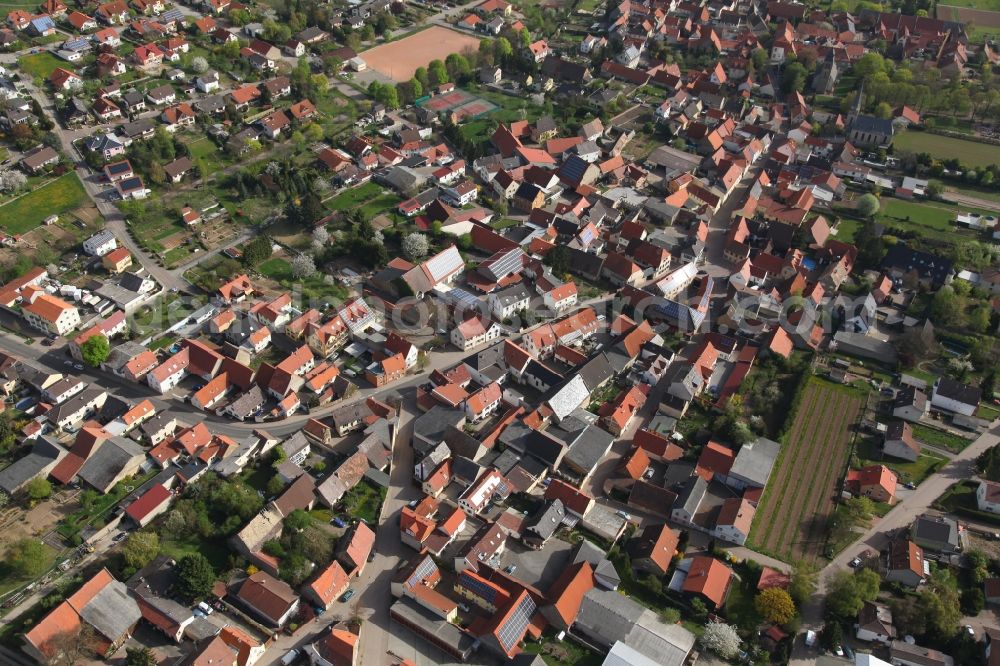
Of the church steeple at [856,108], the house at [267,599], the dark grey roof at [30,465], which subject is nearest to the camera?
the house at [267,599]

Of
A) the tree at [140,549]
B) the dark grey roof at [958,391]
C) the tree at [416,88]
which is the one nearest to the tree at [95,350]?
the tree at [140,549]

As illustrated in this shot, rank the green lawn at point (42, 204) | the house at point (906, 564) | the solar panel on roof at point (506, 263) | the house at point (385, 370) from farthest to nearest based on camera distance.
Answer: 1. the green lawn at point (42, 204)
2. the solar panel on roof at point (506, 263)
3. the house at point (385, 370)
4. the house at point (906, 564)

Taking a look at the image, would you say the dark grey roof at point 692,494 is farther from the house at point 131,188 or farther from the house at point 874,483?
the house at point 131,188

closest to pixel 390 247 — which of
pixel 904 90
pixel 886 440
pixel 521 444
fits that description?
pixel 521 444

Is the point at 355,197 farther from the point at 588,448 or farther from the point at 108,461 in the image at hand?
the point at 588,448

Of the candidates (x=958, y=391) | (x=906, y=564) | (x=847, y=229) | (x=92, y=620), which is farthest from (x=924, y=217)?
(x=92, y=620)

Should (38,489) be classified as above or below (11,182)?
below
